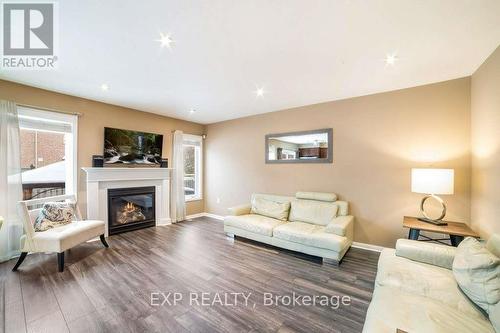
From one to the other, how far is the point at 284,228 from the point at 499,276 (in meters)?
2.19

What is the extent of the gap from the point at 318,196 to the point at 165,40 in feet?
10.5

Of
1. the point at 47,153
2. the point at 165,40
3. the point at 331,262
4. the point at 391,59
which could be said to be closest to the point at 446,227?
the point at 331,262

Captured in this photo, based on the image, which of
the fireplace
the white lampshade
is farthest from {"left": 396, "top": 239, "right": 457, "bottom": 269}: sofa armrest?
the fireplace

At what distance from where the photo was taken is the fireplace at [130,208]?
3.97 metres

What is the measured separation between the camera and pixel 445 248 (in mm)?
1857

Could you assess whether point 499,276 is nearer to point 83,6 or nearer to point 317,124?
point 317,124

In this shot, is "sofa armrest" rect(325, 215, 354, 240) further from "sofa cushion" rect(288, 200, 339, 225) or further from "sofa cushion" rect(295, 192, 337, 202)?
"sofa cushion" rect(295, 192, 337, 202)

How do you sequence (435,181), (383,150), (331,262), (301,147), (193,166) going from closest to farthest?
(435,181) < (331,262) < (383,150) < (301,147) < (193,166)

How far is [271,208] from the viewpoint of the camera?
3.92 meters

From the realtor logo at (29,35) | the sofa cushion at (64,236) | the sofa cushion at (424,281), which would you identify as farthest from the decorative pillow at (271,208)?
the realtor logo at (29,35)

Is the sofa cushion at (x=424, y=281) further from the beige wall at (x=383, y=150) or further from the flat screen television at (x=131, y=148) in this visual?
the flat screen television at (x=131, y=148)

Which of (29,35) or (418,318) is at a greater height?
(29,35)

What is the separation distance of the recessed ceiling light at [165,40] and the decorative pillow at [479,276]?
3095 mm

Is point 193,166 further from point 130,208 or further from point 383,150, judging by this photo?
point 383,150
